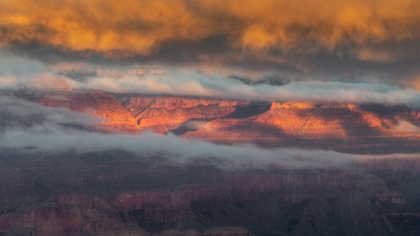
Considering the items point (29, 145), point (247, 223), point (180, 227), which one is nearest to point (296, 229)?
point (247, 223)

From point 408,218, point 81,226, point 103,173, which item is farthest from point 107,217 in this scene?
point 408,218

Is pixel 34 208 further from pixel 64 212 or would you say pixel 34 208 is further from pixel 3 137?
pixel 3 137

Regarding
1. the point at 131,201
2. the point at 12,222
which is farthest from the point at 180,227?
the point at 12,222

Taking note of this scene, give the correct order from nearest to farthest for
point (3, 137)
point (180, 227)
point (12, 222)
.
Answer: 1. point (12, 222)
2. point (180, 227)
3. point (3, 137)

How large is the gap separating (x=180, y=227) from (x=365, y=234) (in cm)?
2248

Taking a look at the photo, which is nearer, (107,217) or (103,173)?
(107,217)

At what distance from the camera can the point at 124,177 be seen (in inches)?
7835

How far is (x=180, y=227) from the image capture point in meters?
184

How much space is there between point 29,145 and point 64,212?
984 inches

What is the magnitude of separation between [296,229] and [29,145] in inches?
1280

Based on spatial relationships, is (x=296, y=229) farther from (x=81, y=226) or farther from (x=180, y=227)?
(x=81, y=226)

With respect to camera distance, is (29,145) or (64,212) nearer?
(64,212)

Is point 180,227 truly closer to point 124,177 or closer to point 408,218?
point 124,177

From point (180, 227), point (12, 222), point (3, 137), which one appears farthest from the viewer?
point (3, 137)
